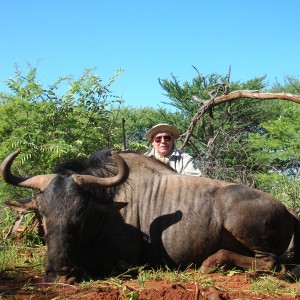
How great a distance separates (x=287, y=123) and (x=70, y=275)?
1104 cm

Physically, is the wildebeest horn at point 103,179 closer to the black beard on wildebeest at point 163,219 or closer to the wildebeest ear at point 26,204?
the black beard on wildebeest at point 163,219

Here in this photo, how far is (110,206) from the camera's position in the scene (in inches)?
192

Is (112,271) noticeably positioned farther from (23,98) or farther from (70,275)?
(23,98)

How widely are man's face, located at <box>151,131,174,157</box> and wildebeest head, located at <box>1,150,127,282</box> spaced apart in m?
2.03

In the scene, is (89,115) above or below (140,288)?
above

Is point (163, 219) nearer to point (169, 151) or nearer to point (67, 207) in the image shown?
point (67, 207)

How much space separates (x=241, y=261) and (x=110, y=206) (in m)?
1.51

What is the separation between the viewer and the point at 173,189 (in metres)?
5.46

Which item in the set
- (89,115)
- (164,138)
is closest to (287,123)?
(89,115)

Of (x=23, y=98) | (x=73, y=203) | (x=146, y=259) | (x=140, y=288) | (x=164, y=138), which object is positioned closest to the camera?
(x=140, y=288)

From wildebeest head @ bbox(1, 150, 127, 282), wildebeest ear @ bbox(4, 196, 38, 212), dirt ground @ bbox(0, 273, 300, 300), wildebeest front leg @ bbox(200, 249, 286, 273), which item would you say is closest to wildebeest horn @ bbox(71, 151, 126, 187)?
wildebeest head @ bbox(1, 150, 127, 282)

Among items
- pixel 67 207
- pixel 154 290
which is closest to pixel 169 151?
pixel 67 207

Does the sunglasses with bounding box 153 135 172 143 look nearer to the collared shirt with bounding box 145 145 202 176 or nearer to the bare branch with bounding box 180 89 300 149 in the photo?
the collared shirt with bounding box 145 145 202 176

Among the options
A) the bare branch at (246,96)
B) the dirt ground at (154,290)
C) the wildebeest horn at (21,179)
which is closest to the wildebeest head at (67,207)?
the wildebeest horn at (21,179)
